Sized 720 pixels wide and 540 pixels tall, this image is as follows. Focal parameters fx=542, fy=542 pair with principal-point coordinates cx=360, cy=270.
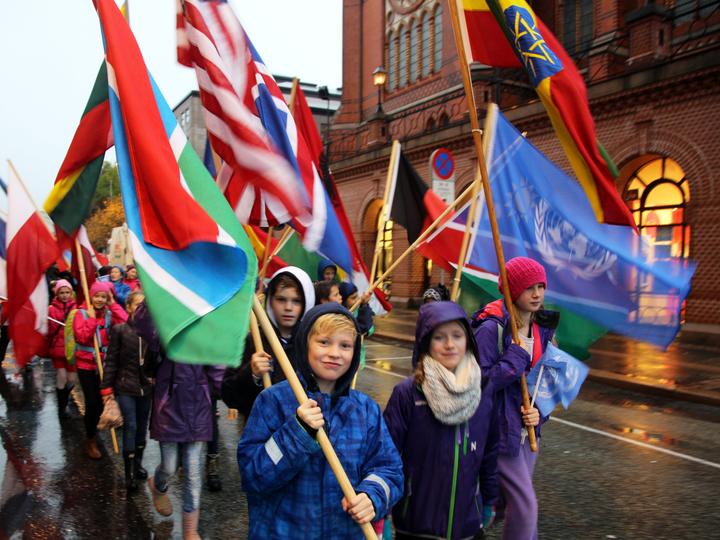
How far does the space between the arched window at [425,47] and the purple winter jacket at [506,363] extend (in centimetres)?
2316

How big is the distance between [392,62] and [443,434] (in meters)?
26.8

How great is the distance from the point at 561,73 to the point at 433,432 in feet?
8.59

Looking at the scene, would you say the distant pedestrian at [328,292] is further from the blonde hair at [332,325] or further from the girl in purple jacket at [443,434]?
the blonde hair at [332,325]

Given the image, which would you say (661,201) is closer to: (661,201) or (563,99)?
(661,201)

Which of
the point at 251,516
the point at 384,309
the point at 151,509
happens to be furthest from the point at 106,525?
the point at 384,309

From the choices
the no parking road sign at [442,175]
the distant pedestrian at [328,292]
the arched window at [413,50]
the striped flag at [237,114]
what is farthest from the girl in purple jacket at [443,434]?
the arched window at [413,50]

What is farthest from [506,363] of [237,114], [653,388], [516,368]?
[653,388]

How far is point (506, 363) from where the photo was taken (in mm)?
3025

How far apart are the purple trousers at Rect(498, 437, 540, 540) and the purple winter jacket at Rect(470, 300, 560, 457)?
0.08m

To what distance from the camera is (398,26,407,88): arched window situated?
2600 centimetres

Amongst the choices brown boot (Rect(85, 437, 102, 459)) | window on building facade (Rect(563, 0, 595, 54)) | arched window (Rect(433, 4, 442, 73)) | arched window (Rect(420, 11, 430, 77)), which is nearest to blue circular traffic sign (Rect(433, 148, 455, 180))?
brown boot (Rect(85, 437, 102, 459))

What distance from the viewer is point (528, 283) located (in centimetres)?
323

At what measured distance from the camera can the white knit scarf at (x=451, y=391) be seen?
252 centimetres

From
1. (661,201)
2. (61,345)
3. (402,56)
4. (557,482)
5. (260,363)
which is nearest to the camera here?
(260,363)
